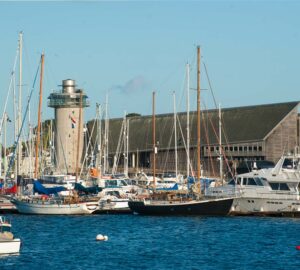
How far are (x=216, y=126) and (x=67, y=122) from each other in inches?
731

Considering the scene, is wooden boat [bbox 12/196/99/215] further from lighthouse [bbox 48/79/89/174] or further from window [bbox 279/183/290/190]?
lighthouse [bbox 48/79/89/174]

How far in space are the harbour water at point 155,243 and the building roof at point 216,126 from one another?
112ft

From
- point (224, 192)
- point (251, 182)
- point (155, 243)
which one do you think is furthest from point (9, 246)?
point (251, 182)

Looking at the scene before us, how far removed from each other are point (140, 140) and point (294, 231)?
58.0 metres

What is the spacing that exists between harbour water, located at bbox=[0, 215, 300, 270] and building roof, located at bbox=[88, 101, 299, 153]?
34.0 metres

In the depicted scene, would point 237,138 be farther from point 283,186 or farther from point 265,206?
point 283,186

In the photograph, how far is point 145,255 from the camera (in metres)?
47.4

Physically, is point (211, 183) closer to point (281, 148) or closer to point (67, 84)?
point (281, 148)

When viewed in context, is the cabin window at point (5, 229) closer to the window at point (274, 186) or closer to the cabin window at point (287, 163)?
the window at point (274, 186)

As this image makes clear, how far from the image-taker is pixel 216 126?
107 m

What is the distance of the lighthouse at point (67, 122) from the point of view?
369 feet

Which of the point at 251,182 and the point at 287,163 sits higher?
the point at 287,163

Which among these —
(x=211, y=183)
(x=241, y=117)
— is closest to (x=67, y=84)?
(x=241, y=117)

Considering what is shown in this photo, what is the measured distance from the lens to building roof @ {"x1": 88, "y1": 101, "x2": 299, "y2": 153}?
102875 millimetres
